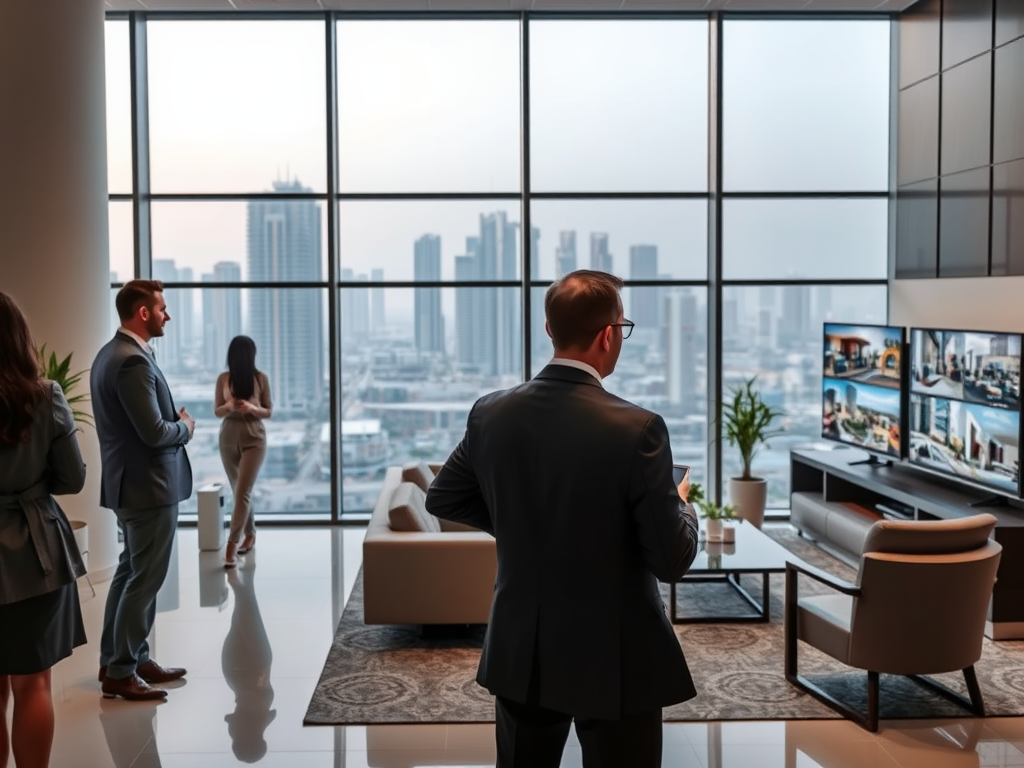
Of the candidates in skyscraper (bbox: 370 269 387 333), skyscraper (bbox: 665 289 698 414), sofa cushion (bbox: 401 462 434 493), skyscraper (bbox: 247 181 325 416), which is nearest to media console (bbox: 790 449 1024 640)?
skyscraper (bbox: 665 289 698 414)

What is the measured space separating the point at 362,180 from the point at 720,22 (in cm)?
295

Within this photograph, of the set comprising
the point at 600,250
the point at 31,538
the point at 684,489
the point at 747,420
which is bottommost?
the point at 747,420

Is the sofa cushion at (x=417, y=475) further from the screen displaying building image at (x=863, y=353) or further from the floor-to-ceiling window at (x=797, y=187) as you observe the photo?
the screen displaying building image at (x=863, y=353)

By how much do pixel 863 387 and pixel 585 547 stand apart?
540cm

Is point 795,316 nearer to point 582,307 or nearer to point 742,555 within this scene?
point 742,555

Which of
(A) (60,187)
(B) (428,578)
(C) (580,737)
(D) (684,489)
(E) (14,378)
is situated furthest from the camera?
(A) (60,187)

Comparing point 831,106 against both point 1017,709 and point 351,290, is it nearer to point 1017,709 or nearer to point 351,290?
point 351,290

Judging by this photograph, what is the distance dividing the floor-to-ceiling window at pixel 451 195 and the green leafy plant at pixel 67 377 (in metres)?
1.90

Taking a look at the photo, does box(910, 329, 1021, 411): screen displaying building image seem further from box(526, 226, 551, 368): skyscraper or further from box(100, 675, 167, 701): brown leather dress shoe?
box(100, 675, 167, 701): brown leather dress shoe

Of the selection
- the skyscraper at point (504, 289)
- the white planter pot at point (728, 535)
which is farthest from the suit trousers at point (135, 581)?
the skyscraper at point (504, 289)

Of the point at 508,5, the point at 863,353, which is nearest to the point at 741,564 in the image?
the point at 863,353

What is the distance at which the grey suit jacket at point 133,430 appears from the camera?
4102mm

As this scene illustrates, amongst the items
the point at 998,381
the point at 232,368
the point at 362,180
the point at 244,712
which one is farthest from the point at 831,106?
the point at 244,712

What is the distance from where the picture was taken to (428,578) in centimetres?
501
